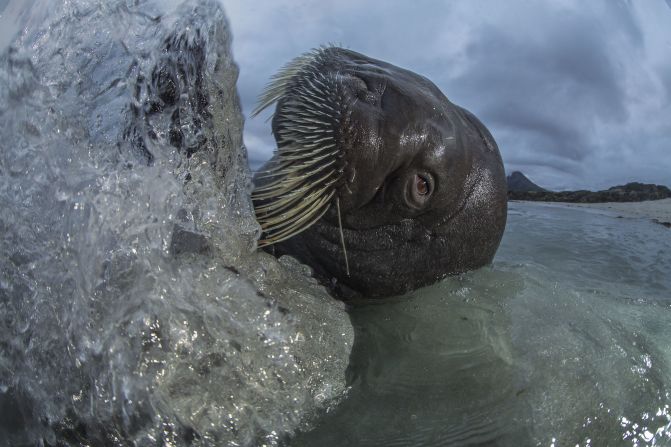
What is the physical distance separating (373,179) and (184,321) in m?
1.40

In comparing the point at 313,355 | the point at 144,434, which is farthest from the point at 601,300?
the point at 144,434

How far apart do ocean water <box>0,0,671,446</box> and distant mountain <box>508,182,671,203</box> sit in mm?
12317

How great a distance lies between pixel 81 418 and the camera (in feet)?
9.03

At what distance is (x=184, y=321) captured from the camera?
9.57 feet

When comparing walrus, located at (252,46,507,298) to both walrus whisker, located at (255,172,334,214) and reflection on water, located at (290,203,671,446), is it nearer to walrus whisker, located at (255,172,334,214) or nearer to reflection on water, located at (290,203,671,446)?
walrus whisker, located at (255,172,334,214)

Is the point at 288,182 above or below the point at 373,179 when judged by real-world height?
below

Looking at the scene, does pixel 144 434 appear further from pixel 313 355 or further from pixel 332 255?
pixel 332 255

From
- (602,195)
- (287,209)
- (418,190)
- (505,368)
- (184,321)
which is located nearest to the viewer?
(184,321)

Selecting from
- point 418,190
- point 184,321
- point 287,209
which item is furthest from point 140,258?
point 418,190

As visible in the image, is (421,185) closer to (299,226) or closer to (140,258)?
(299,226)

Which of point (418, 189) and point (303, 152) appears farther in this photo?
point (418, 189)

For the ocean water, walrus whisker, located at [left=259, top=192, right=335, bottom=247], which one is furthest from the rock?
walrus whisker, located at [left=259, top=192, right=335, bottom=247]

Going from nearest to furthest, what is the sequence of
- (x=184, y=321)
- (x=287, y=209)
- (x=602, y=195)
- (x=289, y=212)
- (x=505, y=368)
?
(x=184, y=321) < (x=505, y=368) < (x=289, y=212) < (x=287, y=209) < (x=602, y=195)

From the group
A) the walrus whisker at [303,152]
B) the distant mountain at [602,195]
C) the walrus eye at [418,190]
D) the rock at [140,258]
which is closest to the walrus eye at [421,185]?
the walrus eye at [418,190]
